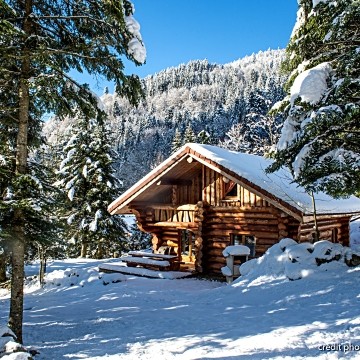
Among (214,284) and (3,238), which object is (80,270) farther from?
(3,238)

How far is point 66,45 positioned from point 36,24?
36.1 inches

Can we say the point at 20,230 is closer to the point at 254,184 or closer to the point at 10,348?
the point at 10,348

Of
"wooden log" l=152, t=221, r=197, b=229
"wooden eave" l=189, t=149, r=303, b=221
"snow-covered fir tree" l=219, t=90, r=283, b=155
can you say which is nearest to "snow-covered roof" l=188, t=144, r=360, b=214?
"wooden eave" l=189, t=149, r=303, b=221

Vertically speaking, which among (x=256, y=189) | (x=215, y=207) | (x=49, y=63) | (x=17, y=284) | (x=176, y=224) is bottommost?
(x=17, y=284)

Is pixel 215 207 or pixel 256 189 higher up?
pixel 256 189

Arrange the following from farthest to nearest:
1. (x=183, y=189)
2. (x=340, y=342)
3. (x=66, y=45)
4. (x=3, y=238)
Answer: (x=183, y=189)
(x=66, y=45)
(x=3, y=238)
(x=340, y=342)

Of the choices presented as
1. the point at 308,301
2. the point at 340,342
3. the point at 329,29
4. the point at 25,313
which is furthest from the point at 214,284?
the point at 329,29

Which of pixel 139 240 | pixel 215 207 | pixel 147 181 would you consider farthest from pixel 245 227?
pixel 139 240

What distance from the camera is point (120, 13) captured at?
8.76 metres

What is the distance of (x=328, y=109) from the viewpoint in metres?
7.96

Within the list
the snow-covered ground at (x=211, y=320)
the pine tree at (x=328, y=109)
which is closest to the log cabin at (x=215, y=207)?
the snow-covered ground at (x=211, y=320)

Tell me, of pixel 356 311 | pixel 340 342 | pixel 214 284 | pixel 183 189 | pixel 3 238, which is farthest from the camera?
pixel 183 189

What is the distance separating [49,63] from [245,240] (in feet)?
37.3

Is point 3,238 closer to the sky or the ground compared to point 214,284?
Answer: closer to the sky
